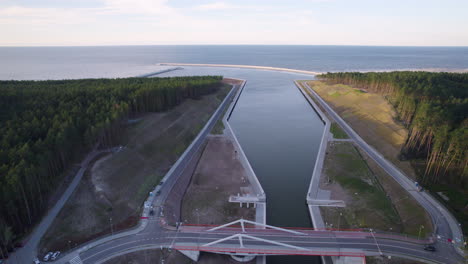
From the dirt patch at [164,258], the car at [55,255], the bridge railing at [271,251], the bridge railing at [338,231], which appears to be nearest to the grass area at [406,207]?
the bridge railing at [338,231]

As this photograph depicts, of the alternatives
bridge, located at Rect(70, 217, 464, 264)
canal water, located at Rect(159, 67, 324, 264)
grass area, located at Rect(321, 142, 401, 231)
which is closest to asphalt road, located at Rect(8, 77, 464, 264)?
bridge, located at Rect(70, 217, 464, 264)

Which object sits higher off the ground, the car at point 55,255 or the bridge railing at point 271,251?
the bridge railing at point 271,251

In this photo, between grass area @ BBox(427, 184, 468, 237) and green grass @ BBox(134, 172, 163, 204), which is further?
green grass @ BBox(134, 172, 163, 204)

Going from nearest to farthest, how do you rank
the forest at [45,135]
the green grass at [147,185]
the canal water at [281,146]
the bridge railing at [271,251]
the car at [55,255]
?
the car at [55,255] → the bridge railing at [271,251] → the forest at [45,135] → the canal water at [281,146] → the green grass at [147,185]

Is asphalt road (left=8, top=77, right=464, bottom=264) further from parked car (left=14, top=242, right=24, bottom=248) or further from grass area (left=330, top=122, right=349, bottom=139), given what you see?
grass area (left=330, top=122, right=349, bottom=139)

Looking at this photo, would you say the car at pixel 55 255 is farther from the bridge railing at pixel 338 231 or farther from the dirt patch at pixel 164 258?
the bridge railing at pixel 338 231

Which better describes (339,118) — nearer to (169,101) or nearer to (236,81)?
(169,101)
